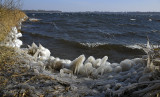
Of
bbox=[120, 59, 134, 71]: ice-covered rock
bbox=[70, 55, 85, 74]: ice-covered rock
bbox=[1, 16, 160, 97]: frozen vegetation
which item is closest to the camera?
bbox=[1, 16, 160, 97]: frozen vegetation

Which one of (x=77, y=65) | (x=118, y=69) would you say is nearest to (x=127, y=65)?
(x=118, y=69)

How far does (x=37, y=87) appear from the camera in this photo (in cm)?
216

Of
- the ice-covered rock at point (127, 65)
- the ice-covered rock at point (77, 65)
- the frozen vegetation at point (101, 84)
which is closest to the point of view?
the frozen vegetation at point (101, 84)

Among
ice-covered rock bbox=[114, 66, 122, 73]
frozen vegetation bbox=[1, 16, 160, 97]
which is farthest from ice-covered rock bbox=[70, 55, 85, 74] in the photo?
ice-covered rock bbox=[114, 66, 122, 73]

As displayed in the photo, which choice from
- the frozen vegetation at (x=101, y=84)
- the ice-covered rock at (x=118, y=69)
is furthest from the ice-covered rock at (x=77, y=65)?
the ice-covered rock at (x=118, y=69)

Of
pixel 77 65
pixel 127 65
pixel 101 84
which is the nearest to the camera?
pixel 101 84

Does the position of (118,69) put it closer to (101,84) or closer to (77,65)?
(101,84)

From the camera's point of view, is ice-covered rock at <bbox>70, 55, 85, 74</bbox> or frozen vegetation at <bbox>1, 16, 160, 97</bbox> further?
ice-covered rock at <bbox>70, 55, 85, 74</bbox>

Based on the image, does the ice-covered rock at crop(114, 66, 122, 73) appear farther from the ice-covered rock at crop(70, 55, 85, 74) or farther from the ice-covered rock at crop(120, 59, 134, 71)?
the ice-covered rock at crop(70, 55, 85, 74)

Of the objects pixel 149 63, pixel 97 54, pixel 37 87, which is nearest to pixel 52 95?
pixel 37 87

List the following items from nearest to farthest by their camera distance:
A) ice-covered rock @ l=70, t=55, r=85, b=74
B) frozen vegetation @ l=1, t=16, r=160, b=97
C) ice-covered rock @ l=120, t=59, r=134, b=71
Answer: frozen vegetation @ l=1, t=16, r=160, b=97
ice-covered rock @ l=120, t=59, r=134, b=71
ice-covered rock @ l=70, t=55, r=85, b=74

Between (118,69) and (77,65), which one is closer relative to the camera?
(118,69)

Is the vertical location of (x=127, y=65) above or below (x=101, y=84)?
above

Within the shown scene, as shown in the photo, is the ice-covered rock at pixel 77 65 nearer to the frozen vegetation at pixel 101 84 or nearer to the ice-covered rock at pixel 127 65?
the frozen vegetation at pixel 101 84
